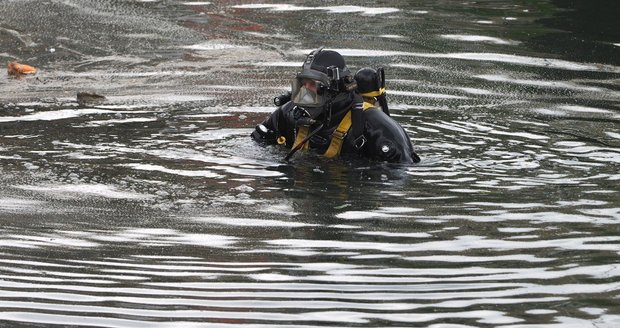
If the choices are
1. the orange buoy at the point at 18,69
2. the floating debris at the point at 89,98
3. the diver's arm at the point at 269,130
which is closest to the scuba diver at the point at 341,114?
the diver's arm at the point at 269,130

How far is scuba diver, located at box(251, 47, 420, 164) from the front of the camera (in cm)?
926

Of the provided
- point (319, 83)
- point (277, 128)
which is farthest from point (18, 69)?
point (319, 83)

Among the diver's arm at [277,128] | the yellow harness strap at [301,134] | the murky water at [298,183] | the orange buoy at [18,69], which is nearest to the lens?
the murky water at [298,183]

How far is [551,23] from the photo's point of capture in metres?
16.8

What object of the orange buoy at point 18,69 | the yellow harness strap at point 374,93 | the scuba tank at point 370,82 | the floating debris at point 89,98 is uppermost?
the scuba tank at point 370,82

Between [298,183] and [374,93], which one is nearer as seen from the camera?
[298,183]

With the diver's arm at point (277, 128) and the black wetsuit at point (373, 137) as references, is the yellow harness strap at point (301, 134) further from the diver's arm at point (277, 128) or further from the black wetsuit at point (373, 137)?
the diver's arm at point (277, 128)

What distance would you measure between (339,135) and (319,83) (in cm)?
49

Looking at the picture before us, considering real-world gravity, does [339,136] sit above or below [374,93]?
below

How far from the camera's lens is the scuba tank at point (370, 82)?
9.59 metres

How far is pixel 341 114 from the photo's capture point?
9500 mm

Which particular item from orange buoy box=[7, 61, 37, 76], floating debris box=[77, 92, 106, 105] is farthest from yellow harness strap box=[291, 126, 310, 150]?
orange buoy box=[7, 61, 37, 76]

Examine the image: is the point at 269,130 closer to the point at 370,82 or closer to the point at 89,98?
the point at 370,82

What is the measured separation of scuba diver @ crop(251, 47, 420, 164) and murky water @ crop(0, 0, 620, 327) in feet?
0.57
